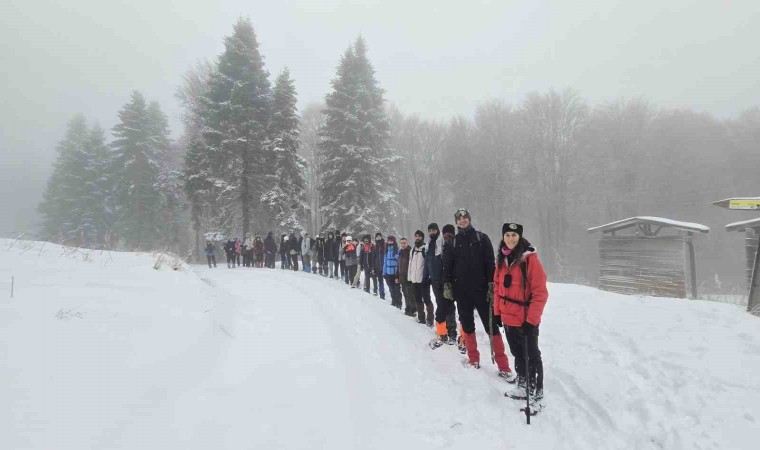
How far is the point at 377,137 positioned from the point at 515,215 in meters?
19.8

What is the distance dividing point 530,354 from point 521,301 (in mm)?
623

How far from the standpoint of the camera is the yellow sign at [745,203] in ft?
21.8

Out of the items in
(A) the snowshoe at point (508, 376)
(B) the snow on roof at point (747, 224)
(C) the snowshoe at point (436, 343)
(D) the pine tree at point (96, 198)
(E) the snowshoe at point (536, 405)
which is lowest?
(E) the snowshoe at point (536, 405)

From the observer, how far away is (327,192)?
78.3 feet

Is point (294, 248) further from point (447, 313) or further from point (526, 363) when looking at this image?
point (526, 363)

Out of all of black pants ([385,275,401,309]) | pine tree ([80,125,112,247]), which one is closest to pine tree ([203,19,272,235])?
black pants ([385,275,401,309])

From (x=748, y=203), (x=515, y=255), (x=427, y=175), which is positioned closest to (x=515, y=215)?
(x=427, y=175)

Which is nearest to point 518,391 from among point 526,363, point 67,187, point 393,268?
point 526,363

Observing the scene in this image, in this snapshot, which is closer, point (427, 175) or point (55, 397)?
point (55, 397)

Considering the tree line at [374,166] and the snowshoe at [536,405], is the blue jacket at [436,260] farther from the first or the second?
the tree line at [374,166]

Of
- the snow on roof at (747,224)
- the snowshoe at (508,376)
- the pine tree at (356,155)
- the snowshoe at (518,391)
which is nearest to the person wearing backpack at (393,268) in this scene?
the snowshoe at (508,376)

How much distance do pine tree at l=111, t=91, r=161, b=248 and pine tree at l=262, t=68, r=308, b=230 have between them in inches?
572

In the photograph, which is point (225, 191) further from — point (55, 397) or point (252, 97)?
point (55, 397)

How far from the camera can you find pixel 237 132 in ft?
73.9
